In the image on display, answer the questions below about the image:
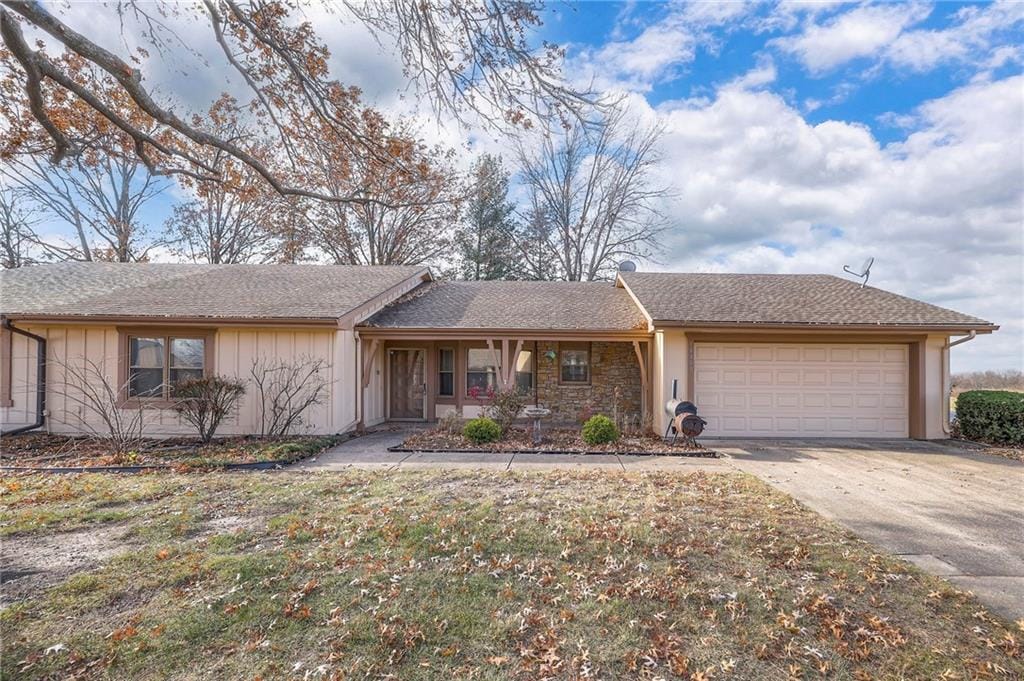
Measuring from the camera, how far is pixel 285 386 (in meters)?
9.77

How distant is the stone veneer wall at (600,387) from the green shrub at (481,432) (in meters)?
3.46

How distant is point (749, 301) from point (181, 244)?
946 inches

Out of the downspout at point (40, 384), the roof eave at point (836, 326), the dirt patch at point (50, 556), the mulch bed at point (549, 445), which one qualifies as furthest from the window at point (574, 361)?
the downspout at point (40, 384)

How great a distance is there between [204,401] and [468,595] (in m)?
7.81

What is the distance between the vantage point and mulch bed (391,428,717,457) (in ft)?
28.6

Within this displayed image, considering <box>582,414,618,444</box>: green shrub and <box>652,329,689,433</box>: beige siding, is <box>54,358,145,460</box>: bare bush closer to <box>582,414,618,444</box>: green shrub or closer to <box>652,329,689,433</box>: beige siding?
<box>582,414,618,444</box>: green shrub

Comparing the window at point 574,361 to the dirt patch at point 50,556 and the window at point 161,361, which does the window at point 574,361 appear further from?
the dirt patch at point 50,556

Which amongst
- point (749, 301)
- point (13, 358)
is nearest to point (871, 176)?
point (749, 301)

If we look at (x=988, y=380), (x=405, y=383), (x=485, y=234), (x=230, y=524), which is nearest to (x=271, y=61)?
(x=230, y=524)

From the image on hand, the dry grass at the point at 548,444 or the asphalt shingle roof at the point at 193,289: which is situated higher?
the asphalt shingle roof at the point at 193,289

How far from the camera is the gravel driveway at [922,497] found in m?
4.02

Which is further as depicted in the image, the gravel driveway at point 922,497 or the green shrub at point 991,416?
the green shrub at point 991,416

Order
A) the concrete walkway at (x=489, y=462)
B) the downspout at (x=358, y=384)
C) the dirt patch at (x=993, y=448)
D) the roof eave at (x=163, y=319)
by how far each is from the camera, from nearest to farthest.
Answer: the concrete walkway at (x=489, y=462)
the dirt patch at (x=993, y=448)
the roof eave at (x=163, y=319)
the downspout at (x=358, y=384)

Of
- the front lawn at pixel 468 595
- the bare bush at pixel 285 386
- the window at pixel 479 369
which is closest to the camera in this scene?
the front lawn at pixel 468 595
